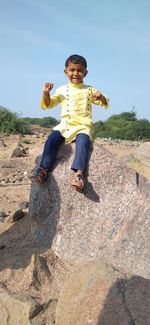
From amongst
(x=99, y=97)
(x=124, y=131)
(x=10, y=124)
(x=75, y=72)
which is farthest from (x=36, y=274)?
(x=124, y=131)

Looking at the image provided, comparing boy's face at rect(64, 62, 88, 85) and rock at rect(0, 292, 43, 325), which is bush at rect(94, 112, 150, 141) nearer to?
boy's face at rect(64, 62, 88, 85)

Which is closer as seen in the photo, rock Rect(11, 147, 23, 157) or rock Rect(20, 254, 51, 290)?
rock Rect(20, 254, 51, 290)

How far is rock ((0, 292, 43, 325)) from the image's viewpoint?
3803mm

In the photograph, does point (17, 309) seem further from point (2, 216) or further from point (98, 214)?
point (2, 216)

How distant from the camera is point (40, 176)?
489 cm

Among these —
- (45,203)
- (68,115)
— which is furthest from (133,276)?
(68,115)

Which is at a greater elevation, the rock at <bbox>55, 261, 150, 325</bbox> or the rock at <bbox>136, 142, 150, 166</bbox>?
the rock at <bbox>136, 142, 150, 166</bbox>

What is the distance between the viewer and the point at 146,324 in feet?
10.7

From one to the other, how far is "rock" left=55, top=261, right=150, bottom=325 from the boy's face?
206 cm

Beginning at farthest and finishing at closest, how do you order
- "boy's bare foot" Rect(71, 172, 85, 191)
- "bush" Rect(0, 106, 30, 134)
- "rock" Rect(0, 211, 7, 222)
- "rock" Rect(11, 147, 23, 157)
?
"bush" Rect(0, 106, 30, 134) → "rock" Rect(11, 147, 23, 157) → "rock" Rect(0, 211, 7, 222) → "boy's bare foot" Rect(71, 172, 85, 191)

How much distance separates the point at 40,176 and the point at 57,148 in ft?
1.29

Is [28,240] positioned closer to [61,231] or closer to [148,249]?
[61,231]

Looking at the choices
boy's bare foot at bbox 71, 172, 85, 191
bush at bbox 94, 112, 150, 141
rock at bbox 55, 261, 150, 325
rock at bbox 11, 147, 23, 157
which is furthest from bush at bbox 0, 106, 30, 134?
rock at bbox 55, 261, 150, 325

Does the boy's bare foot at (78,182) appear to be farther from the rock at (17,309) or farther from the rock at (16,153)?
the rock at (16,153)
